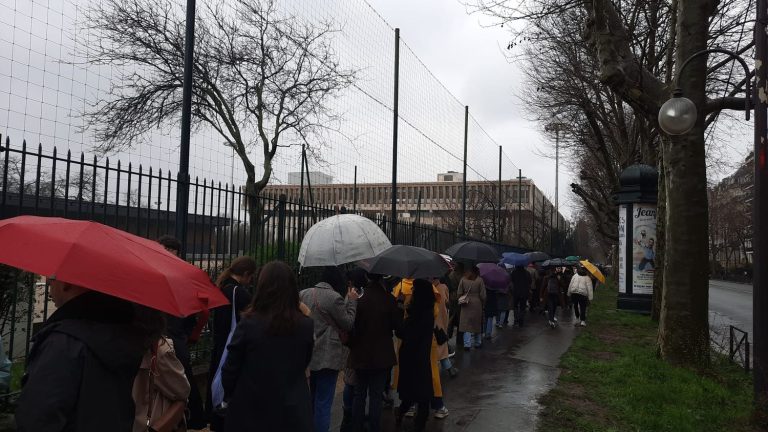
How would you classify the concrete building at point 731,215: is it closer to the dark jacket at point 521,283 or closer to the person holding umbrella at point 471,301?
the dark jacket at point 521,283

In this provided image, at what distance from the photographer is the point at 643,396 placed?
7230 millimetres

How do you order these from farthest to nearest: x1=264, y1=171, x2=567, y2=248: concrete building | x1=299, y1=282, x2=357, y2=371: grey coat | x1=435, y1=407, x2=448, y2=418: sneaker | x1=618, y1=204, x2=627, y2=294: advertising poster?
x1=618, y1=204, x2=627, y2=294: advertising poster < x1=264, y1=171, x2=567, y2=248: concrete building < x1=435, y1=407, x2=448, y2=418: sneaker < x1=299, y1=282, x2=357, y2=371: grey coat

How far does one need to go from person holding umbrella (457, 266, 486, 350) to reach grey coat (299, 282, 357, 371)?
5.38 m

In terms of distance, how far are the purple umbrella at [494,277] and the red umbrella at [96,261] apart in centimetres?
988

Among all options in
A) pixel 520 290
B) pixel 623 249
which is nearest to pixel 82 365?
pixel 520 290

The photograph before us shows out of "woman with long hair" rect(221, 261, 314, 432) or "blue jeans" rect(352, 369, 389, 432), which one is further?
"blue jeans" rect(352, 369, 389, 432)

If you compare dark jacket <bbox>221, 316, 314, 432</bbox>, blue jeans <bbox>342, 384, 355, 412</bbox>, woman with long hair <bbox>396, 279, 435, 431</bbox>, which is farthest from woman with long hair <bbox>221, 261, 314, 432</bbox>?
blue jeans <bbox>342, 384, 355, 412</bbox>

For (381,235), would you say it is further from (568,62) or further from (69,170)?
(568,62)

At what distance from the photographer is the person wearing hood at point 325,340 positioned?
5066mm

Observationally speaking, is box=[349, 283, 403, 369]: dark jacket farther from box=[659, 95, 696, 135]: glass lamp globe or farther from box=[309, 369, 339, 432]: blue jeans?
box=[659, 95, 696, 135]: glass lamp globe

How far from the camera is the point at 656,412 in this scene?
21.9 feet

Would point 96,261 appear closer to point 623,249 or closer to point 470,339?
point 470,339

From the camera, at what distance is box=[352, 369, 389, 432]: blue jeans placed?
545 cm

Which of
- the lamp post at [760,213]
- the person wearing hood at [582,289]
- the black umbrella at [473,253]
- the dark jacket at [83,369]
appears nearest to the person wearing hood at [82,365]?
the dark jacket at [83,369]
